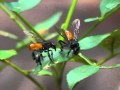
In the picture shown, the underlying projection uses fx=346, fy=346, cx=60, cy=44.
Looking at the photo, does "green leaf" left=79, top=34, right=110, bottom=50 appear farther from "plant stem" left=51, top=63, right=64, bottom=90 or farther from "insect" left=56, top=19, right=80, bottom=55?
"plant stem" left=51, top=63, right=64, bottom=90

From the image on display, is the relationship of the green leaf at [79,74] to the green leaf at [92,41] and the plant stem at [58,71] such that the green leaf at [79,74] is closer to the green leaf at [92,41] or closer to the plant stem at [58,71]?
the green leaf at [92,41]

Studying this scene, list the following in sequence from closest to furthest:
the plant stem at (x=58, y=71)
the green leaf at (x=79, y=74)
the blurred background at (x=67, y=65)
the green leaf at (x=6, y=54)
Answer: the green leaf at (x=79, y=74) < the green leaf at (x=6, y=54) < the plant stem at (x=58, y=71) < the blurred background at (x=67, y=65)

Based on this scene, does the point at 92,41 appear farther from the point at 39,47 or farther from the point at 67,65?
the point at 67,65

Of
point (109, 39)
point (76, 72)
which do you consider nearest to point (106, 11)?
point (109, 39)

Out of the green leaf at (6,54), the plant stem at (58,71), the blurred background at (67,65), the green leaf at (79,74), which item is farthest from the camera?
the blurred background at (67,65)

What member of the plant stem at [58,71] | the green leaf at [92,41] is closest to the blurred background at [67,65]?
the plant stem at [58,71]
